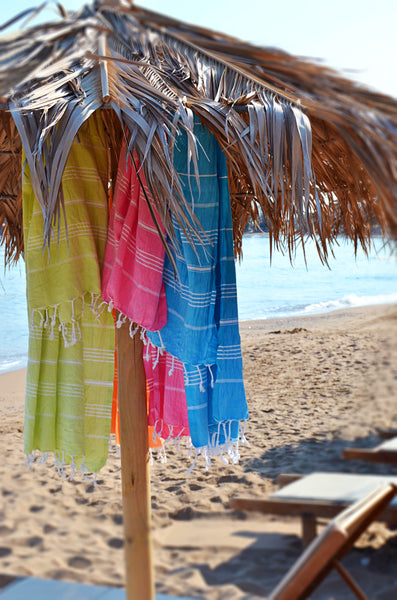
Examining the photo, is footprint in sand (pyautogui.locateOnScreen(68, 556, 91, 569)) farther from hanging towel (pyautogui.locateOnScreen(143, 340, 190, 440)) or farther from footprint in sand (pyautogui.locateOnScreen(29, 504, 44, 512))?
footprint in sand (pyautogui.locateOnScreen(29, 504, 44, 512))

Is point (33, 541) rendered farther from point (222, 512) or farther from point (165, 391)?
point (222, 512)

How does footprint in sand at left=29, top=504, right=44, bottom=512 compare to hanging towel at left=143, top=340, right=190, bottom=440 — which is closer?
hanging towel at left=143, top=340, right=190, bottom=440

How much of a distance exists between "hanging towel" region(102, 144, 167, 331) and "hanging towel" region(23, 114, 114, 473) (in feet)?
0.28

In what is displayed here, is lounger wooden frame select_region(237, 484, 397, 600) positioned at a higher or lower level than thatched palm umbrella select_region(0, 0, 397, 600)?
lower

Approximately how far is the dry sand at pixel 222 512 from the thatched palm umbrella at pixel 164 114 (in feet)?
0.67

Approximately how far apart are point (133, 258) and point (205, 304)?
0.88 ft

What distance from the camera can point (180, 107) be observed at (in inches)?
61.4

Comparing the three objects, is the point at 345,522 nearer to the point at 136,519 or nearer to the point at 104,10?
the point at 136,519

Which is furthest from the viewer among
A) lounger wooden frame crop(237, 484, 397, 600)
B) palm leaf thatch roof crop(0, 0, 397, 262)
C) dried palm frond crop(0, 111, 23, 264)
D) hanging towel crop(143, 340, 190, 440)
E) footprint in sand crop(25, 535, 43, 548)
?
footprint in sand crop(25, 535, 43, 548)

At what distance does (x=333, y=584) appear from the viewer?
1157mm

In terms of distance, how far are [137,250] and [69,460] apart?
79 centimetres

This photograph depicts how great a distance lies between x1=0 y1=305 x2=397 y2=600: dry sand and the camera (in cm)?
118

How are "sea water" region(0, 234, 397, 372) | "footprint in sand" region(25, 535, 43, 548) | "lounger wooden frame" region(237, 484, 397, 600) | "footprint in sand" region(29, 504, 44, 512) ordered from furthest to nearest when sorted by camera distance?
"sea water" region(0, 234, 397, 372)
"footprint in sand" region(29, 504, 44, 512)
"footprint in sand" region(25, 535, 43, 548)
"lounger wooden frame" region(237, 484, 397, 600)

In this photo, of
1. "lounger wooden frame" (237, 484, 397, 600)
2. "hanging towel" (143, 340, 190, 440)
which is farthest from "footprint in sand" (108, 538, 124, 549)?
"lounger wooden frame" (237, 484, 397, 600)
